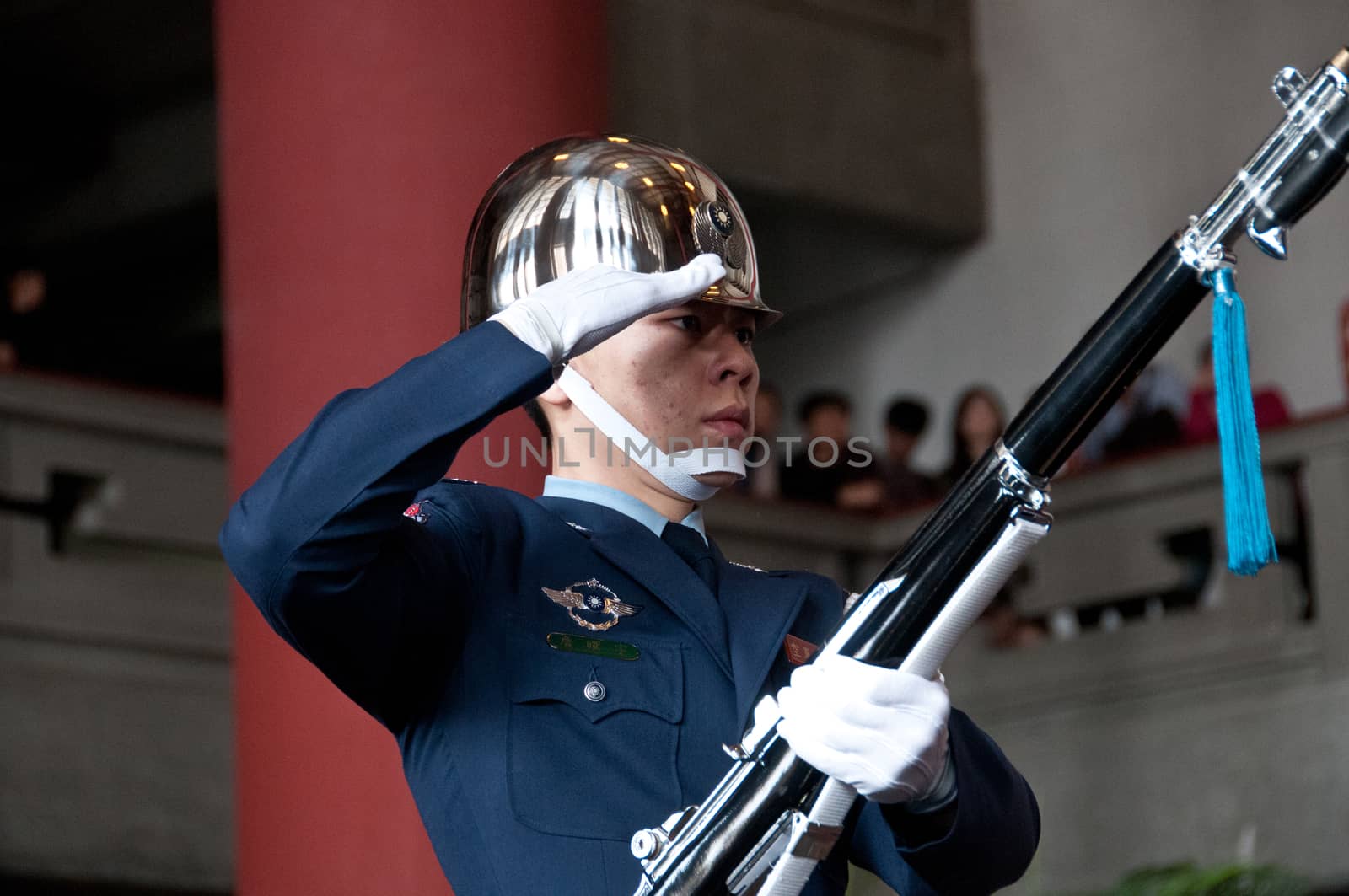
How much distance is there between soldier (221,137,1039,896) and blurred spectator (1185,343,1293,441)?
4.49 metres

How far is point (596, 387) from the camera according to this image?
1964mm

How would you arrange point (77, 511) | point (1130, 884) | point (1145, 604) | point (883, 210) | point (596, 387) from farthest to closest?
point (883, 210)
point (1145, 604)
point (77, 511)
point (1130, 884)
point (596, 387)

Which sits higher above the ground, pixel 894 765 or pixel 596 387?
pixel 596 387

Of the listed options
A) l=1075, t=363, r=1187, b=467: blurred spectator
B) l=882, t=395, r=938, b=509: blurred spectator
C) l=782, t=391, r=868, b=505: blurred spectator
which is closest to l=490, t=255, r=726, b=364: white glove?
l=1075, t=363, r=1187, b=467: blurred spectator

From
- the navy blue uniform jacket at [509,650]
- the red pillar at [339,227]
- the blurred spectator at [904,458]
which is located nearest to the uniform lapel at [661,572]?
the navy blue uniform jacket at [509,650]

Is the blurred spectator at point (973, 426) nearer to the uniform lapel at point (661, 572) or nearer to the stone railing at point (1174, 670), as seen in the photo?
the stone railing at point (1174, 670)

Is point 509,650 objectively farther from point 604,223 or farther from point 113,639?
point 113,639

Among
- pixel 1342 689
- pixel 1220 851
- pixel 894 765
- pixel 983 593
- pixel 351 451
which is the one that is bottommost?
pixel 1220 851

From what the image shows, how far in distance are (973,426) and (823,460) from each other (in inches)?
23.3

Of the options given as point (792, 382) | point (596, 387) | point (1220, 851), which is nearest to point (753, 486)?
point (1220, 851)

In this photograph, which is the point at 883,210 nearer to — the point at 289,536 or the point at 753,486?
the point at 753,486

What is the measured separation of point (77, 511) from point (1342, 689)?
152 inches

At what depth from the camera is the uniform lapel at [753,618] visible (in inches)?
70.0

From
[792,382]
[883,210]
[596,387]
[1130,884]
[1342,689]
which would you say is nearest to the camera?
[596,387]
